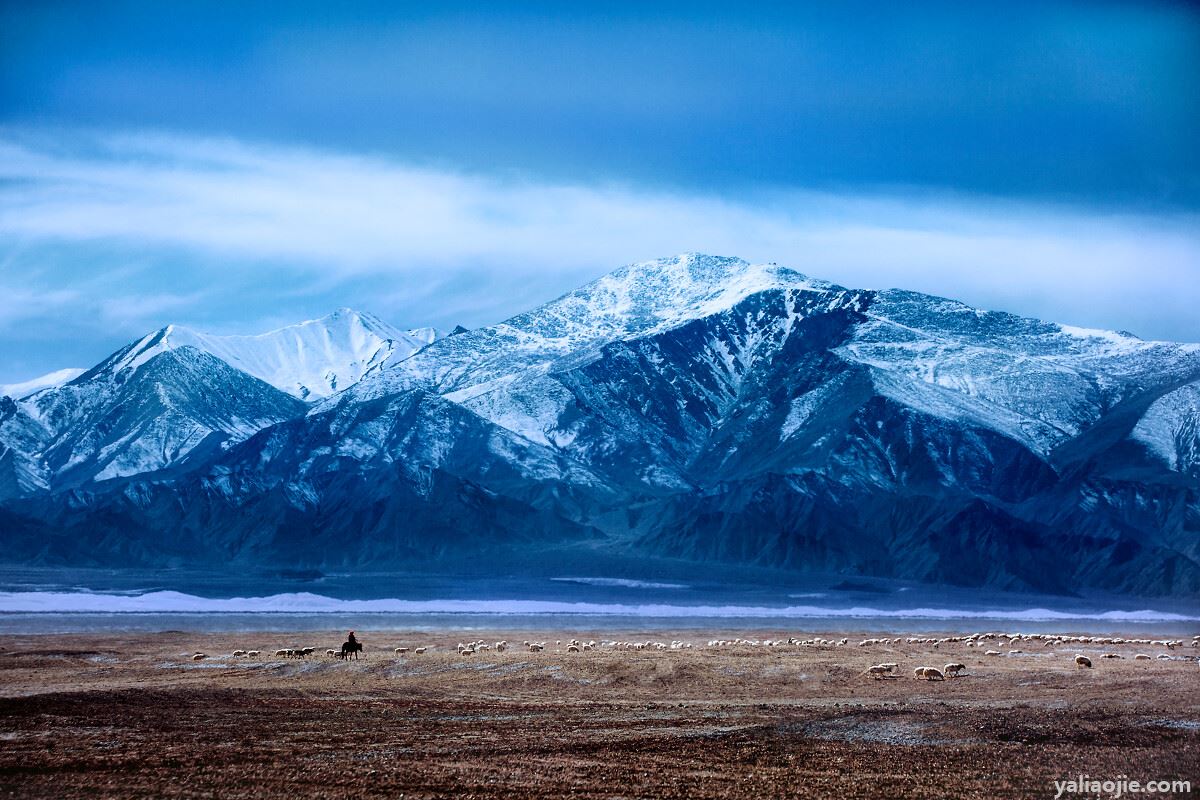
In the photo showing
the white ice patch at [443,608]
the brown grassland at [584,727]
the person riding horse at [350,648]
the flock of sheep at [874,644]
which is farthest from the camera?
the white ice patch at [443,608]

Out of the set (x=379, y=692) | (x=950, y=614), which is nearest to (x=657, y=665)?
(x=379, y=692)

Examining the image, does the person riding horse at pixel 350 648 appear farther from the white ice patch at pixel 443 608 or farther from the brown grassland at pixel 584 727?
the white ice patch at pixel 443 608

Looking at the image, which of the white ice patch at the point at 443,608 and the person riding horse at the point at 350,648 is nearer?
the person riding horse at the point at 350,648

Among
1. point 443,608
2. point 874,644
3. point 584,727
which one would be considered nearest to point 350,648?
point 584,727

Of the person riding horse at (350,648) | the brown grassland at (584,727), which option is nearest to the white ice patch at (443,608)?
the person riding horse at (350,648)

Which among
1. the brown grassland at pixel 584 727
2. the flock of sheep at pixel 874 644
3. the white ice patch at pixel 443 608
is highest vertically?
the brown grassland at pixel 584 727

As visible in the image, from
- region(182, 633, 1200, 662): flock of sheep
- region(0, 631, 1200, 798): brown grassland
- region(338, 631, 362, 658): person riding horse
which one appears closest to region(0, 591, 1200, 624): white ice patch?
region(182, 633, 1200, 662): flock of sheep

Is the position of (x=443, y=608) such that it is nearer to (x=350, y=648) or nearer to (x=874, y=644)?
(x=874, y=644)

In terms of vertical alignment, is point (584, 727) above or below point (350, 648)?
below

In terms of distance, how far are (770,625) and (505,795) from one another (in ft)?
364

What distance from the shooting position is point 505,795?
35.4 meters

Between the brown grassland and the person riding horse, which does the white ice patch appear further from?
the brown grassland

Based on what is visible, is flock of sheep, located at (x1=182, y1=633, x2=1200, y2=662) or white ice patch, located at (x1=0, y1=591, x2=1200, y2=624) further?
white ice patch, located at (x1=0, y1=591, x2=1200, y2=624)

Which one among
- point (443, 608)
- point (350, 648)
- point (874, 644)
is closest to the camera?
point (350, 648)
